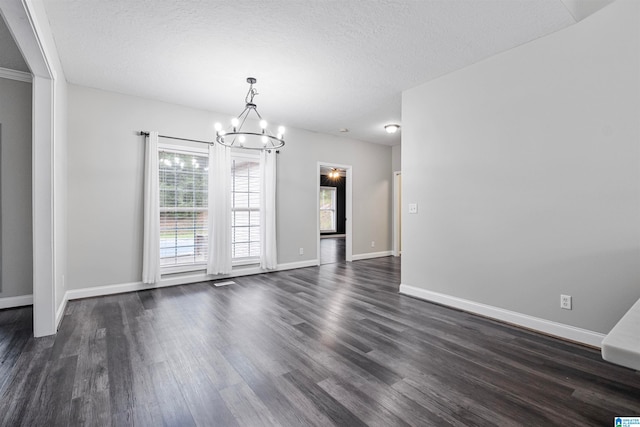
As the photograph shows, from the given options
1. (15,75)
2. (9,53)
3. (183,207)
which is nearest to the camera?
(9,53)

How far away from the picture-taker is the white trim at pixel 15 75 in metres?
3.43

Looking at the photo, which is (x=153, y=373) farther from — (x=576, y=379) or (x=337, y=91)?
(x=337, y=91)

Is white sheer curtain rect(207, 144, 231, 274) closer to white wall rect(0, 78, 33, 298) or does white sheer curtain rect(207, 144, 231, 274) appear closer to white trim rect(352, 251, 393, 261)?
white wall rect(0, 78, 33, 298)

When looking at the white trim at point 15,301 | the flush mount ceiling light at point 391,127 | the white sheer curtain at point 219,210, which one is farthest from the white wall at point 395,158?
the white trim at point 15,301

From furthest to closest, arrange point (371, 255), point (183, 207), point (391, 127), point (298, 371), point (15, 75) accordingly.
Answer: point (371, 255) → point (391, 127) → point (183, 207) → point (15, 75) → point (298, 371)

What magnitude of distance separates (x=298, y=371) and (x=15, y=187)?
13.2ft

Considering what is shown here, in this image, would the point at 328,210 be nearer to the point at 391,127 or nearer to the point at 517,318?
the point at 391,127

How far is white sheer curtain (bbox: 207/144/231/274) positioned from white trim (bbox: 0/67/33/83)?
87.6 inches

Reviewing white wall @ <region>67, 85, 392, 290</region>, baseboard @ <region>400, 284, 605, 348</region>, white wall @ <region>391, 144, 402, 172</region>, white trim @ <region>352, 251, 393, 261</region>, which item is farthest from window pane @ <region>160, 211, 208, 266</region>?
white wall @ <region>391, 144, 402, 172</region>

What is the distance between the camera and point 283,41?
2877mm

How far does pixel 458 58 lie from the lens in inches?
127

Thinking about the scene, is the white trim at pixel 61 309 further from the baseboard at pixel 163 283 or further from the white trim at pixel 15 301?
the white trim at pixel 15 301

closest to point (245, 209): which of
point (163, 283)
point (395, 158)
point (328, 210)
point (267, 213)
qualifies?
point (267, 213)

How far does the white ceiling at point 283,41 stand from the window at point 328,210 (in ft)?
31.0
